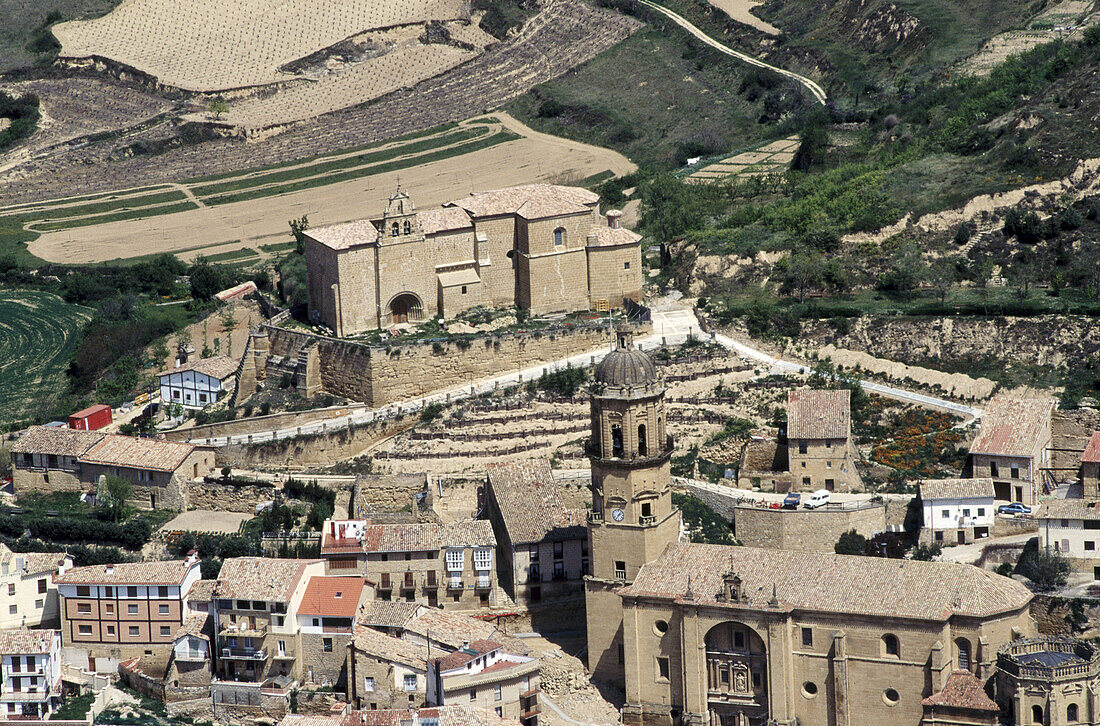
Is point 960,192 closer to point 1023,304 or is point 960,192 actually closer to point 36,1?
point 1023,304

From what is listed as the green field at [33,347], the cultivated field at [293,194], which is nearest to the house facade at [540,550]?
the green field at [33,347]

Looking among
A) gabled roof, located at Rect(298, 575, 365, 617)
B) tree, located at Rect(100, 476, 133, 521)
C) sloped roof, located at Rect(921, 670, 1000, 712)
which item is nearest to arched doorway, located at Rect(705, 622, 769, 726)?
sloped roof, located at Rect(921, 670, 1000, 712)

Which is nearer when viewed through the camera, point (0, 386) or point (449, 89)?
point (0, 386)

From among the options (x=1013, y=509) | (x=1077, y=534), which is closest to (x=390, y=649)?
(x=1013, y=509)

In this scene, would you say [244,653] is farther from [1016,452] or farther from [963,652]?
[1016,452]

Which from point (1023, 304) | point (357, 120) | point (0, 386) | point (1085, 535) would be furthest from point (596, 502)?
point (357, 120)

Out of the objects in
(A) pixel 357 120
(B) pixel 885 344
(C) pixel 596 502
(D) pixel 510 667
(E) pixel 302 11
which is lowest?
(D) pixel 510 667

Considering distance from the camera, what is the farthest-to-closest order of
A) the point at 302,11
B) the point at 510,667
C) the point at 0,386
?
the point at 302,11, the point at 0,386, the point at 510,667

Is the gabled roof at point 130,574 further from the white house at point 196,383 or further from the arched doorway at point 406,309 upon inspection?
the arched doorway at point 406,309
